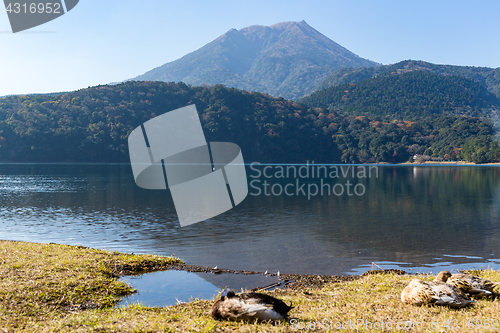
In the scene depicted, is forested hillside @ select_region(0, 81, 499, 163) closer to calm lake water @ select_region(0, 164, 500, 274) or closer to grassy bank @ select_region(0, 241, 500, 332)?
calm lake water @ select_region(0, 164, 500, 274)

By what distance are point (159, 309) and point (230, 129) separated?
143 m

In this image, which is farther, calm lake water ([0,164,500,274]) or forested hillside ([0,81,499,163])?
forested hillside ([0,81,499,163])

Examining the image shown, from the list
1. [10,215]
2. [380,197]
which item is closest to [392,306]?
[10,215]

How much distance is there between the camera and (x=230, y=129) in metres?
150

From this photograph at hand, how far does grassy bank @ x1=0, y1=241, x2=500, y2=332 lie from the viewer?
6.47m

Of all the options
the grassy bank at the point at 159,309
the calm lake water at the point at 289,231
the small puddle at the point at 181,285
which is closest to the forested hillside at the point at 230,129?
the calm lake water at the point at 289,231

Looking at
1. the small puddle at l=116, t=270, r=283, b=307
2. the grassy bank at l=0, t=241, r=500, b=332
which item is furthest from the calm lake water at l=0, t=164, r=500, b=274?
the grassy bank at l=0, t=241, r=500, b=332

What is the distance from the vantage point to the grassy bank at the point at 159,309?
647 cm

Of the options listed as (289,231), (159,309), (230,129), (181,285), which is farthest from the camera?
(230,129)

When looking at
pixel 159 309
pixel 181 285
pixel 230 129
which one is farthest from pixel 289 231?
pixel 230 129

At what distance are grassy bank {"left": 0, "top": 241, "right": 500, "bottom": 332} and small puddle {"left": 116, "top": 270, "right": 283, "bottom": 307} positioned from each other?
1.74ft

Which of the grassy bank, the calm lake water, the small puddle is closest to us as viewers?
the grassy bank

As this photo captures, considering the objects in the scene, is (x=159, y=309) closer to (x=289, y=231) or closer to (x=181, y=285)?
(x=181, y=285)

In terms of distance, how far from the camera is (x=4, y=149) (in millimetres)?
115688
